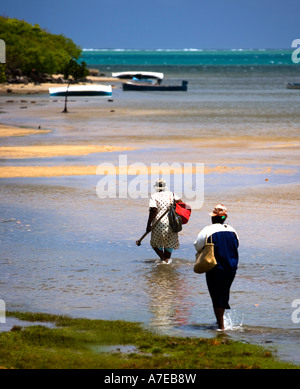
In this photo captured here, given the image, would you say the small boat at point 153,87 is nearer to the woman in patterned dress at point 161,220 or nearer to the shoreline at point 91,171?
the shoreline at point 91,171

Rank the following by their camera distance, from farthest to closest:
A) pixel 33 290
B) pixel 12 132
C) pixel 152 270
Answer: pixel 12 132
pixel 152 270
pixel 33 290

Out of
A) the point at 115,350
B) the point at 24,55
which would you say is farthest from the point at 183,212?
the point at 24,55

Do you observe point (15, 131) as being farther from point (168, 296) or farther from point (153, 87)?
point (153, 87)

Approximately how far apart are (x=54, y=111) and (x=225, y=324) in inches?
1946

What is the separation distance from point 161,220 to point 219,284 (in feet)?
12.4

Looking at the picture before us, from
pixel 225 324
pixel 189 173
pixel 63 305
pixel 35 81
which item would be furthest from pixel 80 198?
pixel 35 81

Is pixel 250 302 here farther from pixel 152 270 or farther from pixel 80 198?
pixel 80 198

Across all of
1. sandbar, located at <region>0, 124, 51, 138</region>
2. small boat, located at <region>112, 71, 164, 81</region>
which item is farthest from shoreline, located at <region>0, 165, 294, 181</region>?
small boat, located at <region>112, 71, 164, 81</region>

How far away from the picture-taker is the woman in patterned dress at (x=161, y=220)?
14297 mm

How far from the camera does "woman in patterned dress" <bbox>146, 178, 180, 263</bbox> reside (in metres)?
14.3

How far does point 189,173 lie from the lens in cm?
2673

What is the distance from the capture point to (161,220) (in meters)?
14.4

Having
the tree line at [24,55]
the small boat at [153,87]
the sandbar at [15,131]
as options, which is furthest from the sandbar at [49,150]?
the tree line at [24,55]

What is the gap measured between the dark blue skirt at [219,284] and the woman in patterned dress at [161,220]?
141 inches
